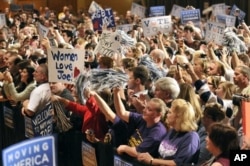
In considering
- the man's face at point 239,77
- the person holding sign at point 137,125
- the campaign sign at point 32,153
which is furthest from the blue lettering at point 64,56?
the campaign sign at point 32,153

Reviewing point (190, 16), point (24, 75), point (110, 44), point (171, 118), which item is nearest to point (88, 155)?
point (171, 118)

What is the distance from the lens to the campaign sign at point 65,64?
24.3 ft

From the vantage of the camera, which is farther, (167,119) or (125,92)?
(125,92)

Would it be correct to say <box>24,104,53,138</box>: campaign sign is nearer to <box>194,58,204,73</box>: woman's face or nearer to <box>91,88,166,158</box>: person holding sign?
<box>91,88,166,158</box>: person holding sign

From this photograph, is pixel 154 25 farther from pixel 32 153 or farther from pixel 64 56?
pixel 32 153

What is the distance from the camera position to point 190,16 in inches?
581

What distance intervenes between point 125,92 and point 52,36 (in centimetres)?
541

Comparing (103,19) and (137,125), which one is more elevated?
(103,19)

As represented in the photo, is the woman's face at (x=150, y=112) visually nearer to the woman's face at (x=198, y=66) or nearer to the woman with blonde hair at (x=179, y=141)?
the woman with blonde hair at (x=179, y=141)

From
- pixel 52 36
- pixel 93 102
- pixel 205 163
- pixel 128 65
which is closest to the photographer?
pixel 205 163

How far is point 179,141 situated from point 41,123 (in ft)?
7.87

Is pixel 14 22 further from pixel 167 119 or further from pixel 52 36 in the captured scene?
pixel 167 119

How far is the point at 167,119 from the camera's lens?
216 inches

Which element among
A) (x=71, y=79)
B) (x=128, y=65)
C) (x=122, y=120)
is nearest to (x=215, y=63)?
(x=128, y=65)
